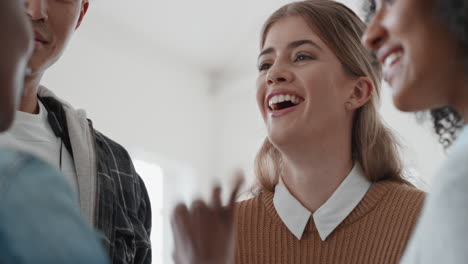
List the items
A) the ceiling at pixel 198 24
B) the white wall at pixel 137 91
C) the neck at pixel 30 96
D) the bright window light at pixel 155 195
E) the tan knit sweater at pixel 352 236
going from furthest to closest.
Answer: the bright window light at pixel 155 195
the ceiling at pixel 198 24
the white wall at pixel 137 91
the tan knit sweater at pixel 352 236
the neck at pixel 30 96

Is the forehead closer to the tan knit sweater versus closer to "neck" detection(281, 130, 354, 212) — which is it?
"neck" detection(281, 130, 354, 212)

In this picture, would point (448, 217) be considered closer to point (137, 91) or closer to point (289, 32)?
point (289, 32)

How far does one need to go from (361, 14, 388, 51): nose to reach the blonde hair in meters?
0.80

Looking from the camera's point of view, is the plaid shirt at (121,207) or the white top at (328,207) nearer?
the plaid shirt at (121,207)

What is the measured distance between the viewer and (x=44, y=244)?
2.10ft

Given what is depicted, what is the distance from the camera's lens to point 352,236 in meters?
1.83

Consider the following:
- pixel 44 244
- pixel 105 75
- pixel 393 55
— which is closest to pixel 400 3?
pixel 393 55

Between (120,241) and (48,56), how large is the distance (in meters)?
0.51

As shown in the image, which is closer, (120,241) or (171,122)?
(120,241)

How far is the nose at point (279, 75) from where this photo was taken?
6.42 ft

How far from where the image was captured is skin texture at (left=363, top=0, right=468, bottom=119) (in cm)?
103

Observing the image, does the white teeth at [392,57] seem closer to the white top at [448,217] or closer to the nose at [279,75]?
the white top at [448,217]

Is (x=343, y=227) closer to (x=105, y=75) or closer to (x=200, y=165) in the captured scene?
(x=105, y=75)

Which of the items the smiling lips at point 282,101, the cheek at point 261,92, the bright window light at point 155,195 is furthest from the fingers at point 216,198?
the bright window light at point 155,195
